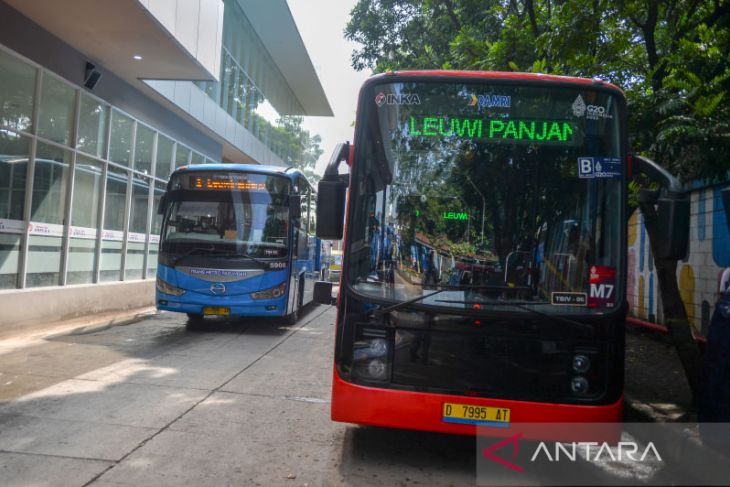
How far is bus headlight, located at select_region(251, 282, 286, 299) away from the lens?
1088 centimetres

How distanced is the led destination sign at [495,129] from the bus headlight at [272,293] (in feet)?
22.0

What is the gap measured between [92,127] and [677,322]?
11717 mm

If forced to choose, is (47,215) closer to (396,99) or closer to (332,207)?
(332,207)

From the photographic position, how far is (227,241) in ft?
35.7

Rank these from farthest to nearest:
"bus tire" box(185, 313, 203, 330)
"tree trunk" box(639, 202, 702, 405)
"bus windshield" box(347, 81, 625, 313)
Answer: "bus tire" box(185, 313, 203, 330), "tree trunk" box(639, 202, 702, 405), "bus windshield" box(347, 81, 625, 313)

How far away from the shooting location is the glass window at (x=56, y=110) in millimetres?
11172

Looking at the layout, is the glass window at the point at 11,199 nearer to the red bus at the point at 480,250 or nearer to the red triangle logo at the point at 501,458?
the red bus at the point at 480,250

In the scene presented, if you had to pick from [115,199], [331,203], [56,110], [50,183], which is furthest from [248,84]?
[331,203]

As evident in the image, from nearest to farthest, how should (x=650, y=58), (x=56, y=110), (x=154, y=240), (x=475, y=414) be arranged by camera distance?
(x=475, y=414)
(x=650, y=58)
(x=56, y=110)
(x=154, y=240)

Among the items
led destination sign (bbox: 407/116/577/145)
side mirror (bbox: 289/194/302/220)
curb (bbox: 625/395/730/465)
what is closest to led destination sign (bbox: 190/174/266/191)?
side mirror (bbox: 289/194/302/220)

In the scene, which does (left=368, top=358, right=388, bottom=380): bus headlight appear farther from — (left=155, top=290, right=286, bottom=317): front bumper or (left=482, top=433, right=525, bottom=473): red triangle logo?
(left=155, top=290, right=286, bottom=317): front bumper

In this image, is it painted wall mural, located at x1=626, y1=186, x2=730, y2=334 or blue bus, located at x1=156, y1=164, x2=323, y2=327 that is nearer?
painted wall mural, located at x1=626, y1=186, x2=730, y2=334

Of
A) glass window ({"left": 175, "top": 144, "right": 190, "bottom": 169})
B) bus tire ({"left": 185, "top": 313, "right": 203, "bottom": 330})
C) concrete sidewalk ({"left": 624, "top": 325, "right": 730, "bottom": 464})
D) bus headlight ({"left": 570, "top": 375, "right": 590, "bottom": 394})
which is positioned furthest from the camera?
glass window ({"left": 175, "top": 144, "right": 190, "bottom": 169})

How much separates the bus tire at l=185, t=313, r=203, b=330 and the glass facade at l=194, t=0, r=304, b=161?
26.3 ft
